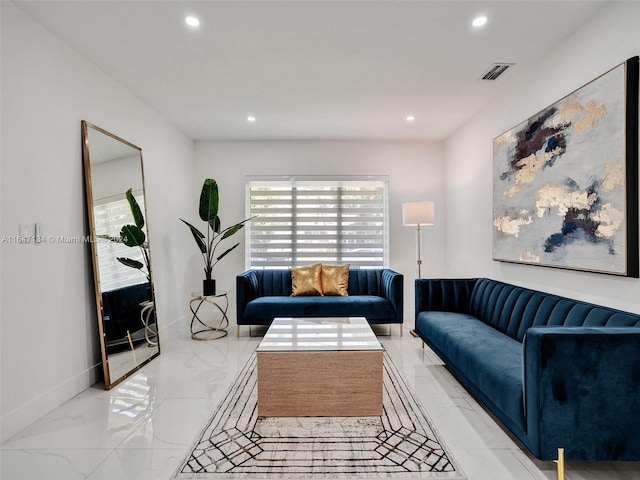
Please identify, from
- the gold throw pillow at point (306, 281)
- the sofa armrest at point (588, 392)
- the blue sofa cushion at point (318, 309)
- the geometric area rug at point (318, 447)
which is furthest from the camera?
the gold throw pillow at point (306, 281)

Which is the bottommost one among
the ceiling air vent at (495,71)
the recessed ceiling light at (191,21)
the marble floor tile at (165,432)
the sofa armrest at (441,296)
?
the marble floor tile at (165,432)

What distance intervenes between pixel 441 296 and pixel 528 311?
0.99 m

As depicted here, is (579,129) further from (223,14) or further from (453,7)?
(223,14)

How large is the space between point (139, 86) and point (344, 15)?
85.1 inches

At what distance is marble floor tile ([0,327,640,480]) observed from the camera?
1.76 metres

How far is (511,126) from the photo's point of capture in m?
3.30

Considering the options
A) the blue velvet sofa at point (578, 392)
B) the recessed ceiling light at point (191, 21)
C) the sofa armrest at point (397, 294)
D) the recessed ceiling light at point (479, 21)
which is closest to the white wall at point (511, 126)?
the blue velvet sofa at point (578, 392)

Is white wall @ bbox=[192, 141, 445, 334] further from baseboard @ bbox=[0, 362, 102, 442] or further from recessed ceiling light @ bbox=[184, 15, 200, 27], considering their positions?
recessed ceiling light @ bbox=[184, 15, 200, 27]

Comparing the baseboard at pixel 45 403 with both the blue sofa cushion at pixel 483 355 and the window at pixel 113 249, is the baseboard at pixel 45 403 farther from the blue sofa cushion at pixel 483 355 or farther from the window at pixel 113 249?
the blue sofa cushion at pixel 483 355

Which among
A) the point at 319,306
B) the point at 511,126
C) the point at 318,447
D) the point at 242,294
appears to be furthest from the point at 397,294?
the point at 318,447

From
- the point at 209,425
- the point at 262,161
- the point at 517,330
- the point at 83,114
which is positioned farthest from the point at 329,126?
the point at 209,425

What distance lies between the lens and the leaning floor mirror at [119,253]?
2854mm

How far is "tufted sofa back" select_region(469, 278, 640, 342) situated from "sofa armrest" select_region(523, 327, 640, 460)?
387 millimetres

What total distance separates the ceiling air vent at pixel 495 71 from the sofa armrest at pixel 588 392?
2.33m
